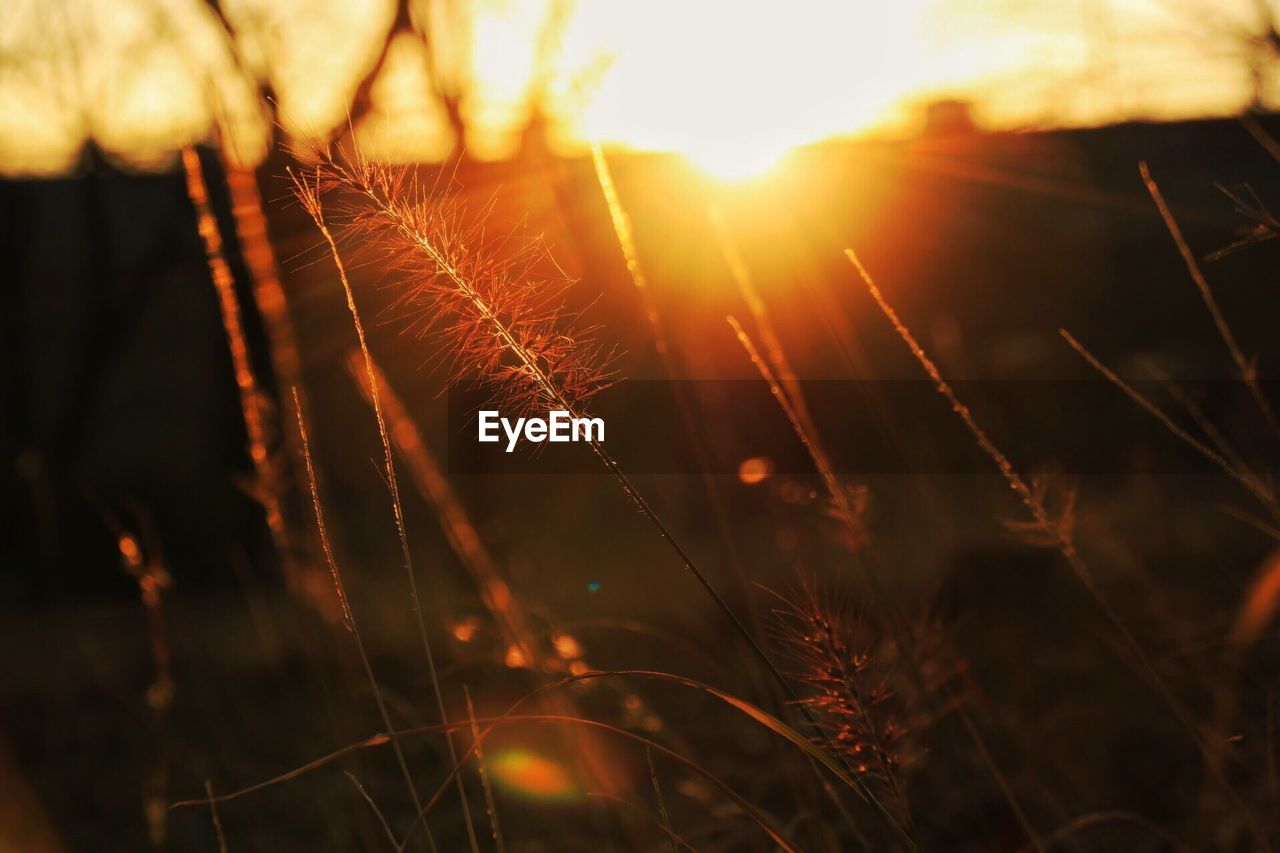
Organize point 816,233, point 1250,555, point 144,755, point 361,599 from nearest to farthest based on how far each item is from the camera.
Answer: point 144,755
point 1250,555
point 361,599
point 816,233

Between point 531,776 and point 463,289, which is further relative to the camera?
point 531,776

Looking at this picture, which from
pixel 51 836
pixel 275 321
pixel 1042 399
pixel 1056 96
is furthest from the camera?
pixel 1042 399

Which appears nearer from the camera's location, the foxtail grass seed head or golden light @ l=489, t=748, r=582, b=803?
the foxtail grass seed head

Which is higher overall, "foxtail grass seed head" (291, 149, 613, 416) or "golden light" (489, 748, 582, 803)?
"foxtail grass seed head" (291, 149, 613, 416)

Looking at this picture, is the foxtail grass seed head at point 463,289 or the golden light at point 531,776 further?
the golden light at point 531,776

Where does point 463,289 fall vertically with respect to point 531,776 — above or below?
above

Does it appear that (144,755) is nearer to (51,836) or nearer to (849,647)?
(51,836)

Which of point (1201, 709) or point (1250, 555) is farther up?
point (1250, 555)

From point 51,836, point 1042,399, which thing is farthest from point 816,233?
point 51,836

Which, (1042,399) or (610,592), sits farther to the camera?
(1042,399)

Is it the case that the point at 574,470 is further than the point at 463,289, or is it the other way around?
the point at 574,470

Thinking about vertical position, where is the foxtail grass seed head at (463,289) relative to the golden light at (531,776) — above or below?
above

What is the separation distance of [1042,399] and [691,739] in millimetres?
6146

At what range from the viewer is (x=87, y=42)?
15.2 ft
